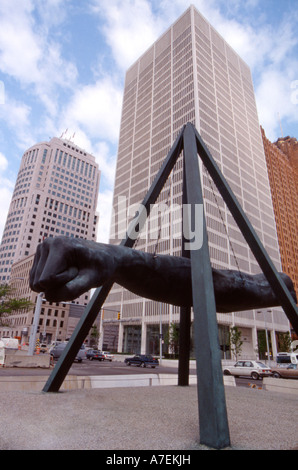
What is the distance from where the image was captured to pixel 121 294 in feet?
220

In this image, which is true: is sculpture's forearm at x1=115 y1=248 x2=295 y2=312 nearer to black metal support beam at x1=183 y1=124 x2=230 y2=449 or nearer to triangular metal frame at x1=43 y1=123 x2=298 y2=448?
triangular metal frame at x1=43 y1=123 x2=298 y2=448

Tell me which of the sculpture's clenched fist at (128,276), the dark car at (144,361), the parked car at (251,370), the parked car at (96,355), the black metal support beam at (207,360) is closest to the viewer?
the black metal support beam at (207,360)

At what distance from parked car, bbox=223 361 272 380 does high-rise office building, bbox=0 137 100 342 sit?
238 ft

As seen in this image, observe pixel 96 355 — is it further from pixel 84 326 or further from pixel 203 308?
pixel 203 308

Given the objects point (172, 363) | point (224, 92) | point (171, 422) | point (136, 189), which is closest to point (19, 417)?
point (171, 422)

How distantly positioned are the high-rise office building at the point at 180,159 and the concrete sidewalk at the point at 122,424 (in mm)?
47781

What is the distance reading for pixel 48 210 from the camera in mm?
109375

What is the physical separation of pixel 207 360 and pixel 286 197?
113461mm

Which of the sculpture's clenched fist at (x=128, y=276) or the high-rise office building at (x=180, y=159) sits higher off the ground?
the high-rise office building at (x=180, y=159)

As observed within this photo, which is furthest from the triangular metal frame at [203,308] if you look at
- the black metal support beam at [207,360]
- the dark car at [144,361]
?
the dark car at [144,361]

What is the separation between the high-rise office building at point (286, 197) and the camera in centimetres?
9188

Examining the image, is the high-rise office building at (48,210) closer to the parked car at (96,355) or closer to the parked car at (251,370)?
the parked car at (96,355)

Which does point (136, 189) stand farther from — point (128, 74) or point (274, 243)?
point (128, 74)

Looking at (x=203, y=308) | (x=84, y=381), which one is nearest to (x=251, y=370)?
(x=84, y=381)
